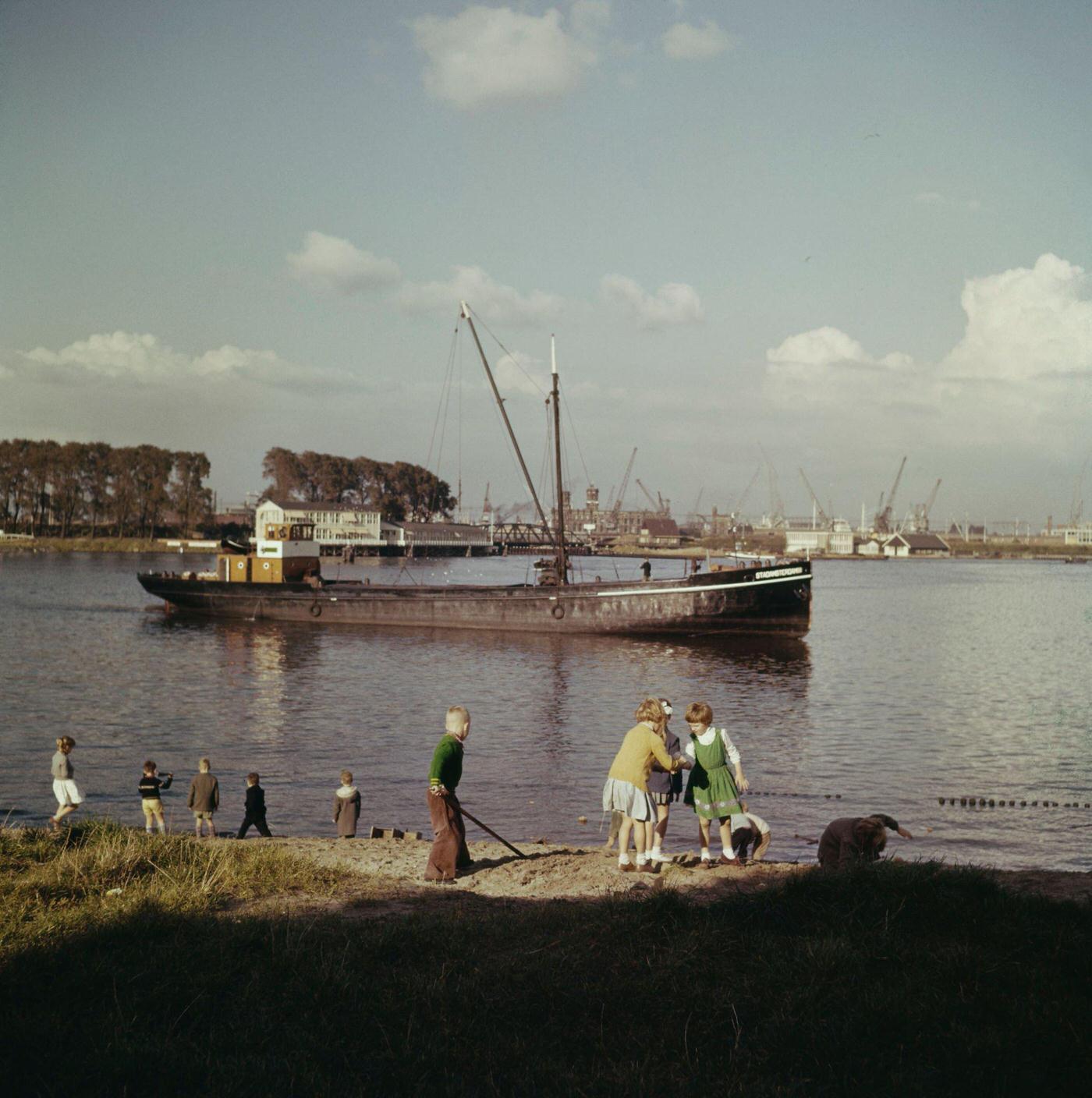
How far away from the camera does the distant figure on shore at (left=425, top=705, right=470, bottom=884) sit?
393 inches

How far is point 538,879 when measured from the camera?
10672 millimetres

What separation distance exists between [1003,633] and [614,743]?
144 feet

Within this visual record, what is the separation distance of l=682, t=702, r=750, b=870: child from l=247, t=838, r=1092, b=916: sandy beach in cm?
43

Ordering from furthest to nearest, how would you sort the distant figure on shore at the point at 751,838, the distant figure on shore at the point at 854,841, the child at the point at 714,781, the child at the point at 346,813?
the child at the point at 346,813
the distant figure on shore at the point at 751,838
the child at the point at 714,781
the distant figure on shore at the point at 854,841

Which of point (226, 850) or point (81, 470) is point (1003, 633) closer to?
point (226, 850)

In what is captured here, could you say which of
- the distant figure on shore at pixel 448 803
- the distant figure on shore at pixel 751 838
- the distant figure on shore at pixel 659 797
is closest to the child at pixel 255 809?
the distant figure on shore at pixel 448 803

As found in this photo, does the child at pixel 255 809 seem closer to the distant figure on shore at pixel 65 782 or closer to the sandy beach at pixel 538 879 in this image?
the sandy beach at pixel 538 879

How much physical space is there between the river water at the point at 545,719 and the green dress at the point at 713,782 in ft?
13.4

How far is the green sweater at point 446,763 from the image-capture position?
995 cm

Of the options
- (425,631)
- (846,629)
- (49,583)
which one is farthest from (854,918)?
(49,583)

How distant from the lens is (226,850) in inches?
410

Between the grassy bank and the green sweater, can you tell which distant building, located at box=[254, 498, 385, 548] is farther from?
the green sweater

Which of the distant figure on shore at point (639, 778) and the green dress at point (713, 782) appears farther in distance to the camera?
the green dress at point (713, 782)

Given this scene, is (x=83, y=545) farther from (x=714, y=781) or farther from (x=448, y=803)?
(x=714, y=781)
